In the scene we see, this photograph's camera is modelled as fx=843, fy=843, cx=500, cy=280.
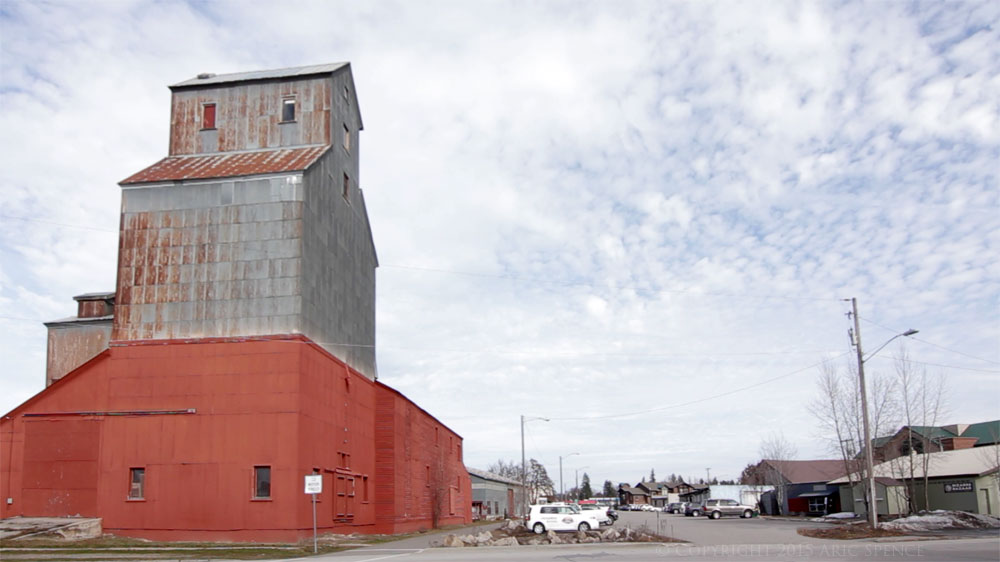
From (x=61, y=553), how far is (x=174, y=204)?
1698 cm

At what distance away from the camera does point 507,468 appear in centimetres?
17612

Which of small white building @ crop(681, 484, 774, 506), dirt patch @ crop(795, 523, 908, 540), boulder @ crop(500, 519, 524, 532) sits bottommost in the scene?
small white building @ crop(681, 484, 774, 506)

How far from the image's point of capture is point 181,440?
36.0 meters

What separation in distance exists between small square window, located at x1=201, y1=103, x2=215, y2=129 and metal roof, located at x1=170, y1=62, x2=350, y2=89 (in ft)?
4.04

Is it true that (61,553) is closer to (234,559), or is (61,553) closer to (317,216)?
(234,559)

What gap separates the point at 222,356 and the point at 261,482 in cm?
576

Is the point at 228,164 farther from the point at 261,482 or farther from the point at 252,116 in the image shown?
the point at 261,482

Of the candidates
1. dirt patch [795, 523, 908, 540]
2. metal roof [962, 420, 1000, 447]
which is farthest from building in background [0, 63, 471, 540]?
metal roof [962, 420, 1000, 447]

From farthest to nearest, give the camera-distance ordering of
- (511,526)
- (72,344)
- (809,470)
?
1. (809,470)
2. (72,344)
3. (511,526)

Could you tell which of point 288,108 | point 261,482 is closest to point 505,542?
point 261,482

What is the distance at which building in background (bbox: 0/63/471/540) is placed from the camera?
35562 mm

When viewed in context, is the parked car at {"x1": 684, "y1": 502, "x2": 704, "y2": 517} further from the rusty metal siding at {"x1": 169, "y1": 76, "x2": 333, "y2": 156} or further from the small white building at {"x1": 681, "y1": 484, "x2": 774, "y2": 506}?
the rusty metal siding at {"x1": 169, "y1": 76, "x2": 333, "y2": 156}

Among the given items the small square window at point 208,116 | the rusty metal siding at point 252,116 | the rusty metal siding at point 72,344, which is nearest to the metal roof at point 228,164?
the rusty metal siding at point 252,116

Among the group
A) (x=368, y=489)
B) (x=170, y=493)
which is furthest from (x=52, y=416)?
(x=368, y=489)
